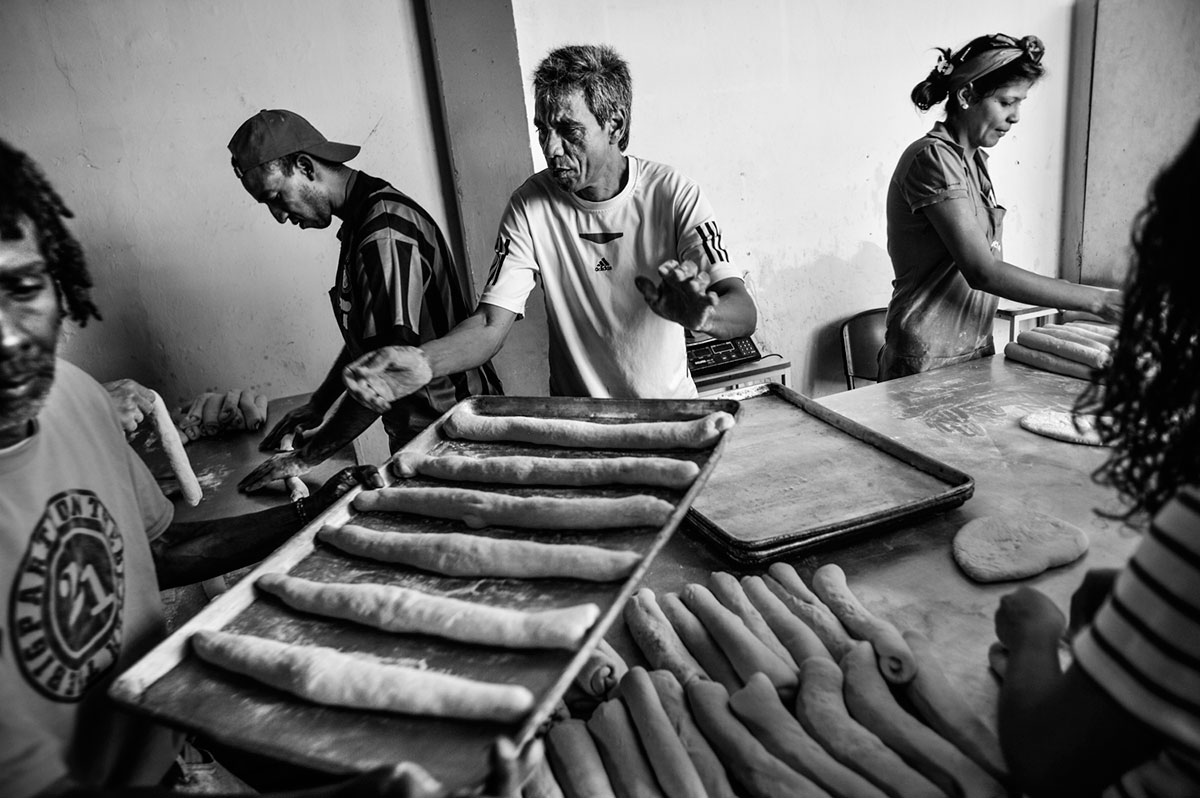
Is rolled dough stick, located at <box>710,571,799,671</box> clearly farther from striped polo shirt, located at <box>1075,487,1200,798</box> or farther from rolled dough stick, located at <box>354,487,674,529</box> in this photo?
striped polo shirt, located at <box>1075,487,1200,798</box>

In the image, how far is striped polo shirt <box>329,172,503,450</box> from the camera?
257 centimetres

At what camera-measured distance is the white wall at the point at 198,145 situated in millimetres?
3574

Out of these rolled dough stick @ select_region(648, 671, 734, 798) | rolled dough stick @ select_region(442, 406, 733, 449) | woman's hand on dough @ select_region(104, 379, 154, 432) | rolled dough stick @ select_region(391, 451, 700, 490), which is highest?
woman's hand on dough @ select_region(104, 379, 154, 432)

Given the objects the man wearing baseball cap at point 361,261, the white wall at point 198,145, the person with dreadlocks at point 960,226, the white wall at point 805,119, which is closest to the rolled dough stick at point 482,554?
the man wearing baseball cap at point 361,261

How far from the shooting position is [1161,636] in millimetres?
849

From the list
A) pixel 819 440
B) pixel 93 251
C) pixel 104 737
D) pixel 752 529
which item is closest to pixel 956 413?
pixel 819 440

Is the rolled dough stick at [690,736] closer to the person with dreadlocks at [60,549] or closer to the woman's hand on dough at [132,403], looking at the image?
the person with dreadlocks at [60,549]

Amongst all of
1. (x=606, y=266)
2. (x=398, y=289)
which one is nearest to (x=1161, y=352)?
(x=606, y=266)

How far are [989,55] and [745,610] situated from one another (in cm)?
260

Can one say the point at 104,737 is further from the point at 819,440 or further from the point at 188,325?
the point at 188,325

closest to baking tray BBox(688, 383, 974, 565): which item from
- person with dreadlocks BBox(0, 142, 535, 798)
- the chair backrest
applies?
person with dreadlocks BBox(0, 142, 535, 798)

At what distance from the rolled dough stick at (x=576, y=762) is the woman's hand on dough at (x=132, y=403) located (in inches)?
78.8

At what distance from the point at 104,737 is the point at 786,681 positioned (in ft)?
4.05

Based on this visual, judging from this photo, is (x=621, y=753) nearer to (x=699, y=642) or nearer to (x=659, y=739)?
(x=659, y=739)
